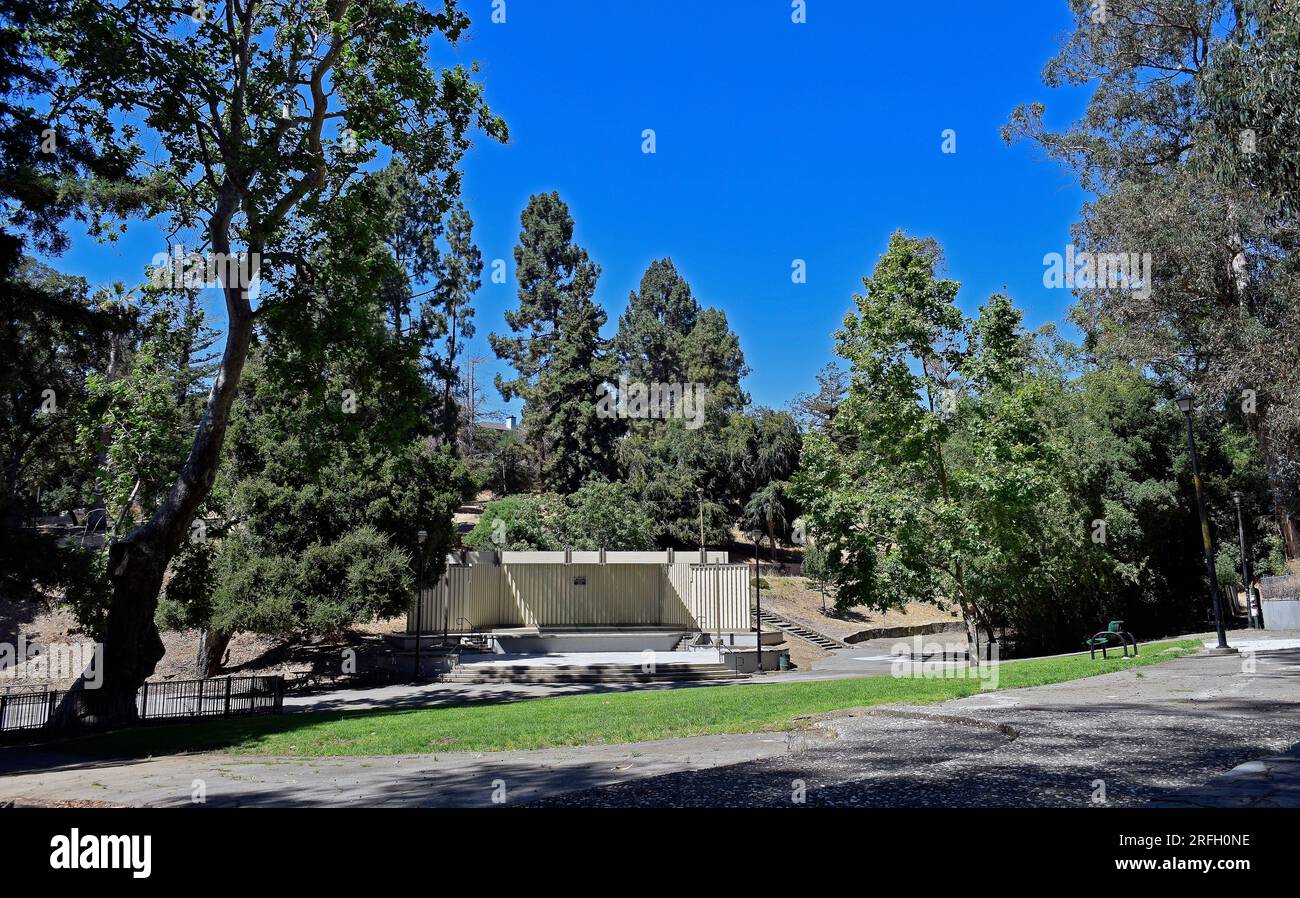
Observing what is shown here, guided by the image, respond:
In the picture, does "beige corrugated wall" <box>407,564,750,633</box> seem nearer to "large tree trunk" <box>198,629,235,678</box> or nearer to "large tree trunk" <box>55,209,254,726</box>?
"large tree trunk" <box>198,629,235,678</box>

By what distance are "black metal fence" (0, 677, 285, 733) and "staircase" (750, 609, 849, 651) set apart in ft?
73.9

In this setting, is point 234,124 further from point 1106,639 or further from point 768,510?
point 768,510

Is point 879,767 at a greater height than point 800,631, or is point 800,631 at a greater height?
point 879,767

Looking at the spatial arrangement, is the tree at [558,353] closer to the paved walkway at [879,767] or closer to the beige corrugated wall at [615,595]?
the beige corrugated wall at [615,595]

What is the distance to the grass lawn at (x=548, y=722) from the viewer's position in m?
10.2

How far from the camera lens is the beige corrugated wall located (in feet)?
117

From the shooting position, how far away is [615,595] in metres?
37.0

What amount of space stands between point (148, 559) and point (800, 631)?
97.0 ft

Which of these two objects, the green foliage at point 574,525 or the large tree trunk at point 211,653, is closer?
the large tree trunk at point 211,653

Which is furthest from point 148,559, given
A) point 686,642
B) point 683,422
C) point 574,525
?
point 683,422

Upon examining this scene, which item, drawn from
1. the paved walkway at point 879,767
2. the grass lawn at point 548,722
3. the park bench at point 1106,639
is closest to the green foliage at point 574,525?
the grass lawn at point 548,722

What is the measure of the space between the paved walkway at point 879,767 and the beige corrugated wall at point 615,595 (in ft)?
80.4

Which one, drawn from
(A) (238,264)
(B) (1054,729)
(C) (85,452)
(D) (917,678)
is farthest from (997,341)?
(C) (85,452)

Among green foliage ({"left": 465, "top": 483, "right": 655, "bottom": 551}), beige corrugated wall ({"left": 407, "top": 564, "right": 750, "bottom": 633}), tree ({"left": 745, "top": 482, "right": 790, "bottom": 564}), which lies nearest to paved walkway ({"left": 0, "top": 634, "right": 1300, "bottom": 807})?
beige corrugated wall ({"left": 407, "top": 564, "right": 750, "bottom": 633})
